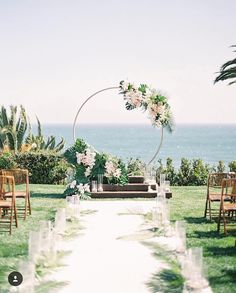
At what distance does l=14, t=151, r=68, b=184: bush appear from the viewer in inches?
617

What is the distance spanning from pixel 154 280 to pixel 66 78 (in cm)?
13577

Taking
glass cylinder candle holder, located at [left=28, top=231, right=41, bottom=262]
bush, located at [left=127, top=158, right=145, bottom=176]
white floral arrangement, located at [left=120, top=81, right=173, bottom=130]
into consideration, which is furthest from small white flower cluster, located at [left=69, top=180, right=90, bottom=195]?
glass cylinder candle holder, located at [left=28, top=231, right=41, bottom=262]

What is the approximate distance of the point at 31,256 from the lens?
5641 mm

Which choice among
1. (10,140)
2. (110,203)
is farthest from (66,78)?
(110,203)

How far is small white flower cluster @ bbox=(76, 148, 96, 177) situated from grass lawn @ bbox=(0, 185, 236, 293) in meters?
0.81

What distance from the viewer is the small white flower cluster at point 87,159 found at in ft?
40.7

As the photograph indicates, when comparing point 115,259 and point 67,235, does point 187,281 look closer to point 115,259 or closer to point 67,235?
point 115,259

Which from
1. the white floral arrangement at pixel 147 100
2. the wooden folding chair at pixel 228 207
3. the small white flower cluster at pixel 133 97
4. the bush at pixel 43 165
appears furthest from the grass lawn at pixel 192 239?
the bush at pixel 43 165

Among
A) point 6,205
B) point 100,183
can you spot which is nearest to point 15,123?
point 100,183

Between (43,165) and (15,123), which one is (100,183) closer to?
(43,165)

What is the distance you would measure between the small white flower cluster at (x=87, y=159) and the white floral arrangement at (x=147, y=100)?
4.67 feet

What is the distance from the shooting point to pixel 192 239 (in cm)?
764

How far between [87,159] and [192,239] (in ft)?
16.7

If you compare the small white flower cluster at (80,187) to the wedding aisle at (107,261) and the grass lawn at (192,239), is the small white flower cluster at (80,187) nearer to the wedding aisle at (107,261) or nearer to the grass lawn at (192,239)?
the grass lawn at (192,239)
